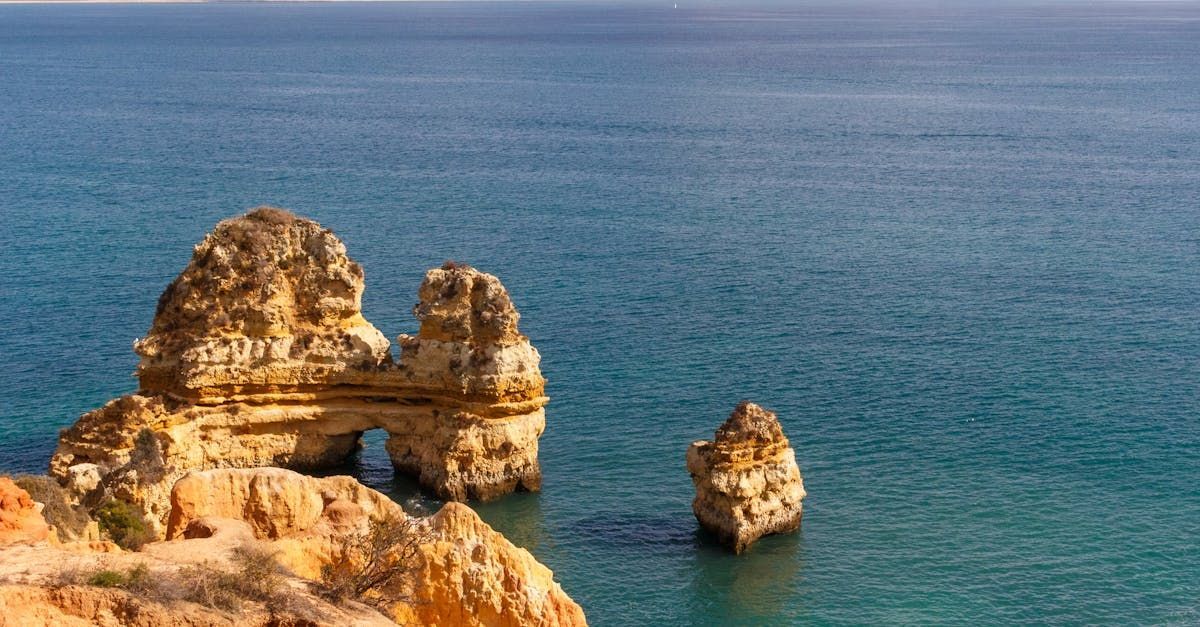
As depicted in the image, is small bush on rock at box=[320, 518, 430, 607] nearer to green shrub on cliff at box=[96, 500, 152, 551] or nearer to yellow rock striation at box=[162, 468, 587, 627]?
yellow rock striation at box=[162, 468, 587, 627]

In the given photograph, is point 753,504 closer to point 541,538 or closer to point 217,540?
point 541,538

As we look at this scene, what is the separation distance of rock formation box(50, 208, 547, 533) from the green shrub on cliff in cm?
1063

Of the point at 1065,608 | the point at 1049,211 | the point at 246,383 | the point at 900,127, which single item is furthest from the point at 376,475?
the point at 900,127

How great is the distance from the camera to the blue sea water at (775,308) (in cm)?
5009

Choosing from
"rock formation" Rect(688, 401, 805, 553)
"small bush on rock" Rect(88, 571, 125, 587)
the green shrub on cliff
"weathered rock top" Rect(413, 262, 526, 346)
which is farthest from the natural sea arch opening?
"small bush on rock" Rect(88, 571, 125, 587)

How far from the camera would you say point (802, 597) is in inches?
1871

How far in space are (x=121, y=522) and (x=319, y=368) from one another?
49.6 ft

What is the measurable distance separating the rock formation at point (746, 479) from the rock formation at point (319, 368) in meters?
7.54

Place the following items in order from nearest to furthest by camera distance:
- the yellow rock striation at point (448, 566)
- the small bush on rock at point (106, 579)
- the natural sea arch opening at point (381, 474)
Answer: the small bush on rock at point (106, 579) → the yellow rock striation at point (448, 566) → the natural sea arch opening at point (381, 474)

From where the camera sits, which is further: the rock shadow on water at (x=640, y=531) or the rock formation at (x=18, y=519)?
the rock shadow on water at (x=640, y=531)

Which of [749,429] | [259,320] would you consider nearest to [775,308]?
[749,429]

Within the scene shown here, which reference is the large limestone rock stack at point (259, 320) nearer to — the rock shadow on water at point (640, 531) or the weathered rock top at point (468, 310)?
the weathered rock top at point (468, 310)

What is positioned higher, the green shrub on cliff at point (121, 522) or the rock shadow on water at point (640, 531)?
the green shrub on cliff at point (121, 522)

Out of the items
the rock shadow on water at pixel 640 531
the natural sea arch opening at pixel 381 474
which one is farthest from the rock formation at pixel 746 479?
the natural sea arch opening at pixel 381 474
